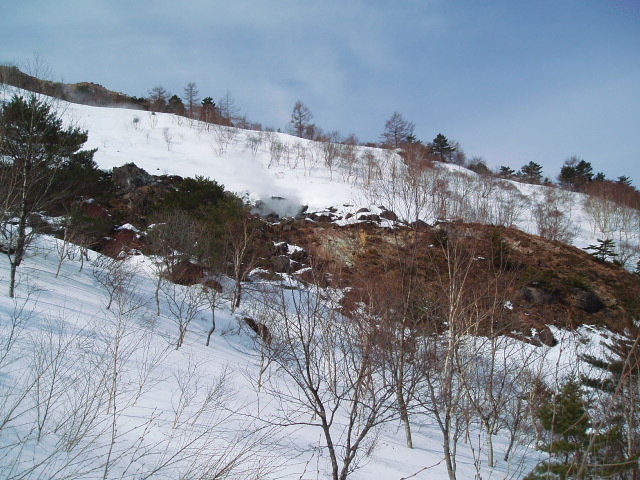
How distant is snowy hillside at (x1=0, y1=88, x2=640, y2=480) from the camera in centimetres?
457

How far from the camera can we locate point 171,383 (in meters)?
9.07

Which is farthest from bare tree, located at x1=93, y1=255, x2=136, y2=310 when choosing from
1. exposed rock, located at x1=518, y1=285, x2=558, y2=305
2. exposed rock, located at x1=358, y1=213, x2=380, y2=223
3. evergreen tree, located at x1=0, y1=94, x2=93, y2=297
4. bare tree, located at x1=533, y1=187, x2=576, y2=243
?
bare tree, located at x1=533, y1=187, x2=576, y2=243

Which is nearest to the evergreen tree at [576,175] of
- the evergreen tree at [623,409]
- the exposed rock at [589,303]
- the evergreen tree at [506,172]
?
the evergreen tree at [506,172]

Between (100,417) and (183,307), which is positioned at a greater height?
(100,417)

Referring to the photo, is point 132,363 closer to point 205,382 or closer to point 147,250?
point 205,382

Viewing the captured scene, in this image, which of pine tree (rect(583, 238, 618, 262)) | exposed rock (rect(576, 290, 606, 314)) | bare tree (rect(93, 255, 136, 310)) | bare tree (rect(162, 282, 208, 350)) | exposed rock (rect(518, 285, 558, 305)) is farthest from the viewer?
pine tree (rect(583, 238, 618, 262))

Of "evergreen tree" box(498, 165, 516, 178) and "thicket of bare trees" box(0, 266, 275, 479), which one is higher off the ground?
"evergreen tree" box(498, 165, 516, 178)

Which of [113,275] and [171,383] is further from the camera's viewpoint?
[113,275]

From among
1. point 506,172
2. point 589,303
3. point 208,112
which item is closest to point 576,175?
point 506,172

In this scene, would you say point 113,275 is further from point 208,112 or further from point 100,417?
point 208,112

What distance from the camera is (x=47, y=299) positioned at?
36.8ft

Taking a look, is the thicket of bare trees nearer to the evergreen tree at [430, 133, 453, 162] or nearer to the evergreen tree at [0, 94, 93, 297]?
the evergreen tree at [0, 94, 93, 297]

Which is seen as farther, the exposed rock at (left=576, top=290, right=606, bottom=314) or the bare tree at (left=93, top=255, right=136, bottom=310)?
the exposed rock at (left=576, top=290, right=606, bottom=314)

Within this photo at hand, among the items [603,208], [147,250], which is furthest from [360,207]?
[603,208]
